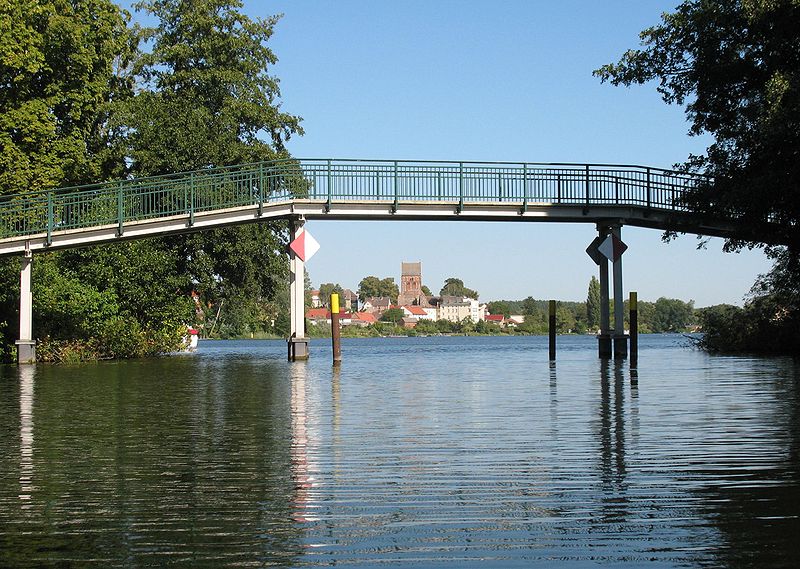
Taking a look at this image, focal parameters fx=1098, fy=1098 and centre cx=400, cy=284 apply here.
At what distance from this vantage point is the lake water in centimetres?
542

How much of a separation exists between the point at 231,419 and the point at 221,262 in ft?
110

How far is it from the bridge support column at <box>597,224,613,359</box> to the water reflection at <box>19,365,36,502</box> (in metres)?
18.0

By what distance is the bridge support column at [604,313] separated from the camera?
1308 inches

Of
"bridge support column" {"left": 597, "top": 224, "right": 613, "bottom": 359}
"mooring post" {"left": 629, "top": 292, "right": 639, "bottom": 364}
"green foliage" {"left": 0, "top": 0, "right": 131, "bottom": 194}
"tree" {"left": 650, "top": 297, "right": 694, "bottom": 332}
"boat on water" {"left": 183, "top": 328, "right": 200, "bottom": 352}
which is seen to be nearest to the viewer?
"mooring post" {"left": 629, "top": 292, "right": 639, "bottom": 364}

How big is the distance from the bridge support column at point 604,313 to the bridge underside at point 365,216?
0.51 m

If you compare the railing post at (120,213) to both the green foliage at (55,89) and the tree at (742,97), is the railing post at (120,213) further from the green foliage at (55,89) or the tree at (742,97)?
the tree at (742,97)

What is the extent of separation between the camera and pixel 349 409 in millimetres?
13922

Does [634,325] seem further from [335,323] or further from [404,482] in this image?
[404,482]

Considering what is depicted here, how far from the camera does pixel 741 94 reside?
2822cm

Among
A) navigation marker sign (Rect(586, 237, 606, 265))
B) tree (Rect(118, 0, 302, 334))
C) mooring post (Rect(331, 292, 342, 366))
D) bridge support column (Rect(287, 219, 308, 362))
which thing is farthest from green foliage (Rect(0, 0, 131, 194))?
navigation marker sign (Rect(586, 237, 606, 265))

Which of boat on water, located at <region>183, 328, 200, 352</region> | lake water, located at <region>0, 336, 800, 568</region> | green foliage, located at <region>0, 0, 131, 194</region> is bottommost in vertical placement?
lake water, located at <region>0, 336, 800, 568</region>

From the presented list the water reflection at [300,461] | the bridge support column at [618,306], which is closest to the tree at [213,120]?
the bridge support column at [618,306]

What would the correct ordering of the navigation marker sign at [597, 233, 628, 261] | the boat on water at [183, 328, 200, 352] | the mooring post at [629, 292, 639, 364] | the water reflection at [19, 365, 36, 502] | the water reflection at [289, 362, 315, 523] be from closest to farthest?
the water reflection at [289, 362, 315, 523]
the water reflection at [19, 365, 36, 502]
the mooring post at [629, 292, 639, 364]
the navigation marker sign at [597, 233, 628, 261]
the boat on water at [183, 328, 200, 352]

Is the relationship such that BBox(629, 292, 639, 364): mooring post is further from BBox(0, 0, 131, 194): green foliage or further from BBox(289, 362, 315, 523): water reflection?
BBox(0, 0, 131, 194): green foliage
